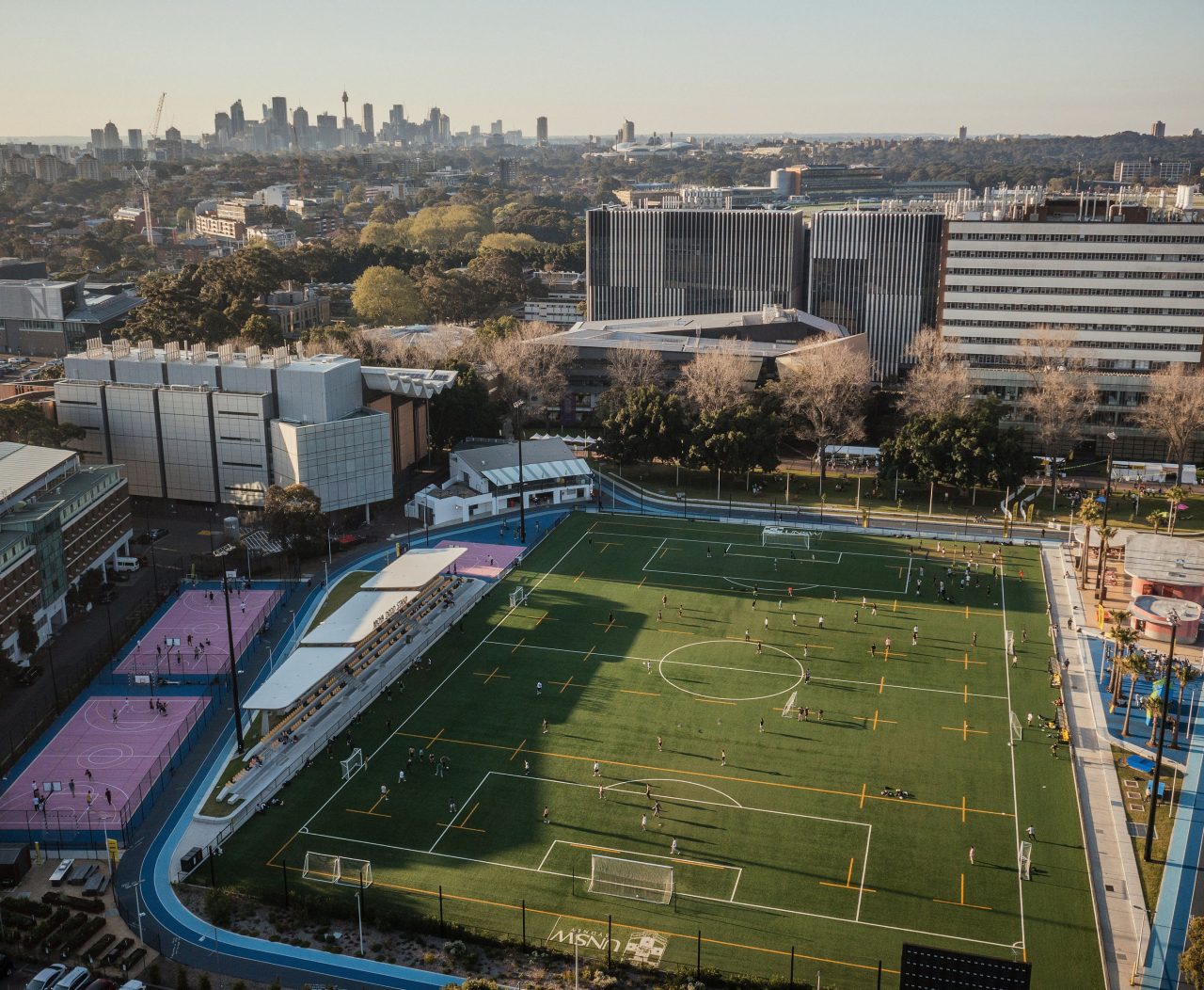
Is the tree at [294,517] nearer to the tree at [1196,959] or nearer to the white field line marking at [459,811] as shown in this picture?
the white field line marking at [459,811]

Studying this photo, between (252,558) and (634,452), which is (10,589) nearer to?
(252,558)

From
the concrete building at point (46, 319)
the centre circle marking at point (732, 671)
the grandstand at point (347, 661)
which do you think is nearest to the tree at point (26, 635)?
the grandstand at point (347, 661)

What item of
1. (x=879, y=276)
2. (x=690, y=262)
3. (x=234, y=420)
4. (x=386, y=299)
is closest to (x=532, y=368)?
Answer: (x=234, y=420)

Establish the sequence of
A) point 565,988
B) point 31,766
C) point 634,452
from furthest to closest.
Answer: point 634,452
point 31,766
point 565,988

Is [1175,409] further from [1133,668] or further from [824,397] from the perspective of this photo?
[1133,668]

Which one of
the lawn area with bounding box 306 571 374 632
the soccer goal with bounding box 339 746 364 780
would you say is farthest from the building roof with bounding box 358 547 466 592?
the soccer goal with bounding box 339 746 364 780

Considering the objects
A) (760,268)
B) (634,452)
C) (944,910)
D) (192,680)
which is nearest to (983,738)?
(944,910)
